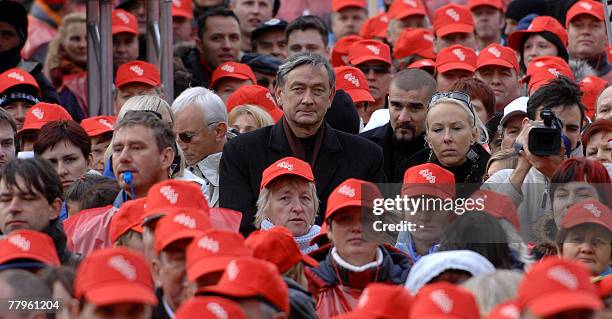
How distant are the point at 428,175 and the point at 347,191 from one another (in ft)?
2.32

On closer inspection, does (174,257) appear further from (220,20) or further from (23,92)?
(220,20)

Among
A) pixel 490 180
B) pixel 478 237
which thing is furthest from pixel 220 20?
pixel 478 237

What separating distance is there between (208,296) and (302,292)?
2.92 feet

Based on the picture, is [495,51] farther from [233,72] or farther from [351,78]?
[233,72]

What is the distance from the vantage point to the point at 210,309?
6391 mm

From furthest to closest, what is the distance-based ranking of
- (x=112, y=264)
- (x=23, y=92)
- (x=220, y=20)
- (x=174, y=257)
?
(x=220, y=20) → (x=23, y=92) → (x=174, y=257) → (x=112, y=264)

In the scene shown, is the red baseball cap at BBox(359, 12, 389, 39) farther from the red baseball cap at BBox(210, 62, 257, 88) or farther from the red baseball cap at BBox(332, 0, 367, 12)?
the red baseball cap at BBox(210, 62, 257, 88)

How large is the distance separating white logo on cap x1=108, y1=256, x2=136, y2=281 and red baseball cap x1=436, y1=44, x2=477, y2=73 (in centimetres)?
547

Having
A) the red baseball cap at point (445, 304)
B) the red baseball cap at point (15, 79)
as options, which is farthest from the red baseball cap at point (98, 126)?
the red baseball cap at point (445, 304)

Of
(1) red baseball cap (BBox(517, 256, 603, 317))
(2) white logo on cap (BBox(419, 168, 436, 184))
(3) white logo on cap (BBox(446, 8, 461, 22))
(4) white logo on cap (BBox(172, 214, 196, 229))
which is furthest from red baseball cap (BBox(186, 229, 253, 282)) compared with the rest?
(3) white logo on cap (BBox(446, 8, 461, 22))

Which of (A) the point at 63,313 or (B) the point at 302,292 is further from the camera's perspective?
(B) the point at 302,292

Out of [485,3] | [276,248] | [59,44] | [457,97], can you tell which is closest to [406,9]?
[485,3]

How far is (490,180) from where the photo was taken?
8867mm

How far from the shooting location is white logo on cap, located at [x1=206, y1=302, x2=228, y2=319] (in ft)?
21.0
